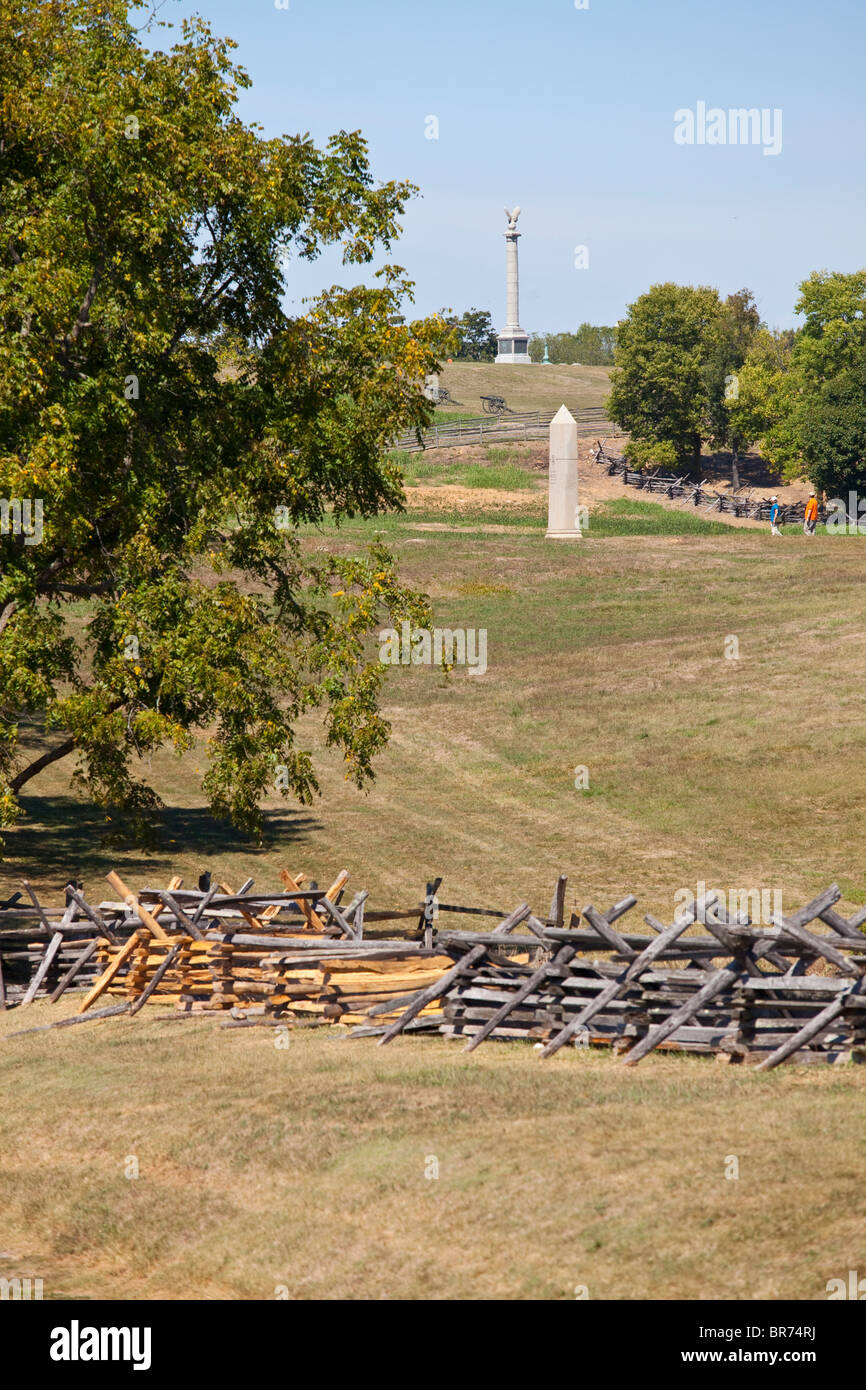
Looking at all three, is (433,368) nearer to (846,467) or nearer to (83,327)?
(83,327)

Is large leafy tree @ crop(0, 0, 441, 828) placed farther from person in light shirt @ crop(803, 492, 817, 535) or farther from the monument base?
the monument base

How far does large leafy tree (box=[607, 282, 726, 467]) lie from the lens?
311 feet

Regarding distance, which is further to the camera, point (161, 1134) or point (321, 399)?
point (321, 399)

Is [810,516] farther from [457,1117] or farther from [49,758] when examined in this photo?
[457,1117]

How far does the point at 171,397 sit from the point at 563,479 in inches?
1725

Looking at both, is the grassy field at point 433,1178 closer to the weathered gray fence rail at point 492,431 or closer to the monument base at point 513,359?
the weathered gray fence rail at point 492,431

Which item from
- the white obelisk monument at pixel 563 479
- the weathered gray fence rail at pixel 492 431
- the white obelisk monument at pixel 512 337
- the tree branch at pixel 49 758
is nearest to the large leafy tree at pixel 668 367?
the weathered gray fence rail at pixel 492 431

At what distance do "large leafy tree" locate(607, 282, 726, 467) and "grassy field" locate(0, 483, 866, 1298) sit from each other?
197 ft

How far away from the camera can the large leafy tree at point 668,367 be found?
94.7 metres

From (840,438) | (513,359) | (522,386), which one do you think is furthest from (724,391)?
(513,359)

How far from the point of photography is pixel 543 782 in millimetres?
38094

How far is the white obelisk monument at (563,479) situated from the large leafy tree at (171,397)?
3626 cm
